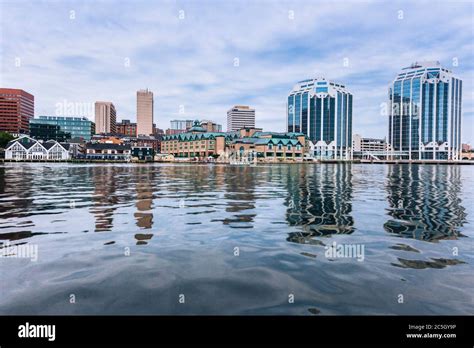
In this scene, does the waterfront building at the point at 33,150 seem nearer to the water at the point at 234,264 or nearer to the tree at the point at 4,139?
the tree at the point at 4,139

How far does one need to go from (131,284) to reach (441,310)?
6.69 metres

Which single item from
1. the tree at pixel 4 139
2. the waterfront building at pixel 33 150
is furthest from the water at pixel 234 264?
the tree at pixel 4 139

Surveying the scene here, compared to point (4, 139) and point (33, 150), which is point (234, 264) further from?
point (4, 139)

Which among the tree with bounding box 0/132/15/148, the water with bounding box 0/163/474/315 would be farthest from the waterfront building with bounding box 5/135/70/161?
the water with bounding box 0/163/474/315

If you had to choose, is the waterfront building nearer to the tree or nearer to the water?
the tree

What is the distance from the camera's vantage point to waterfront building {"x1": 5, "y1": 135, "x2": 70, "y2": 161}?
186 meters

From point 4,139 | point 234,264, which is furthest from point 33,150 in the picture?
point 234,264

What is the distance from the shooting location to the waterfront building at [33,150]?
185625 mm
